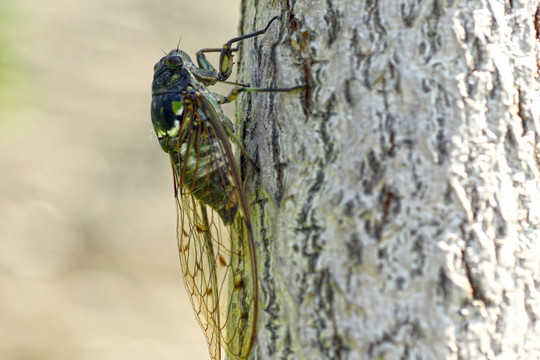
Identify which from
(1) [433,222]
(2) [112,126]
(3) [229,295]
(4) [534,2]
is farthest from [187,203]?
(2) [112,126]

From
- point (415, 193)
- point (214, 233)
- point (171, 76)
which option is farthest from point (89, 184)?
point (415, 193)

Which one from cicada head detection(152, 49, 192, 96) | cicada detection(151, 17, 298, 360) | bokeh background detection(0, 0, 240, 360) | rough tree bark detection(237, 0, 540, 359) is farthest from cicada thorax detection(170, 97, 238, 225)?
bokeh background detection(0, 0, 240, 360)

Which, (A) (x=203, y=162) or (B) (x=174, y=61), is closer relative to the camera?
(A) (x=203, y=162)

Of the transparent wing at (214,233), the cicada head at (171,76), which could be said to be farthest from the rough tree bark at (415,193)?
the cicada head at (171,76)

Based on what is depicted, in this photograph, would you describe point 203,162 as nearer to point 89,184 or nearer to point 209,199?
point 209,199

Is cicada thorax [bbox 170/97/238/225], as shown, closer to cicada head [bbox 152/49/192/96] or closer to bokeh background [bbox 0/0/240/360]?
cicada head [bbox 152/49/192/96]

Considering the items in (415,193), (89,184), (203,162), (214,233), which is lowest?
(415,193)

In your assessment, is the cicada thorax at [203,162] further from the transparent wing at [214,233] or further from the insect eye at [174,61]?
the insect eye at [174,61]
